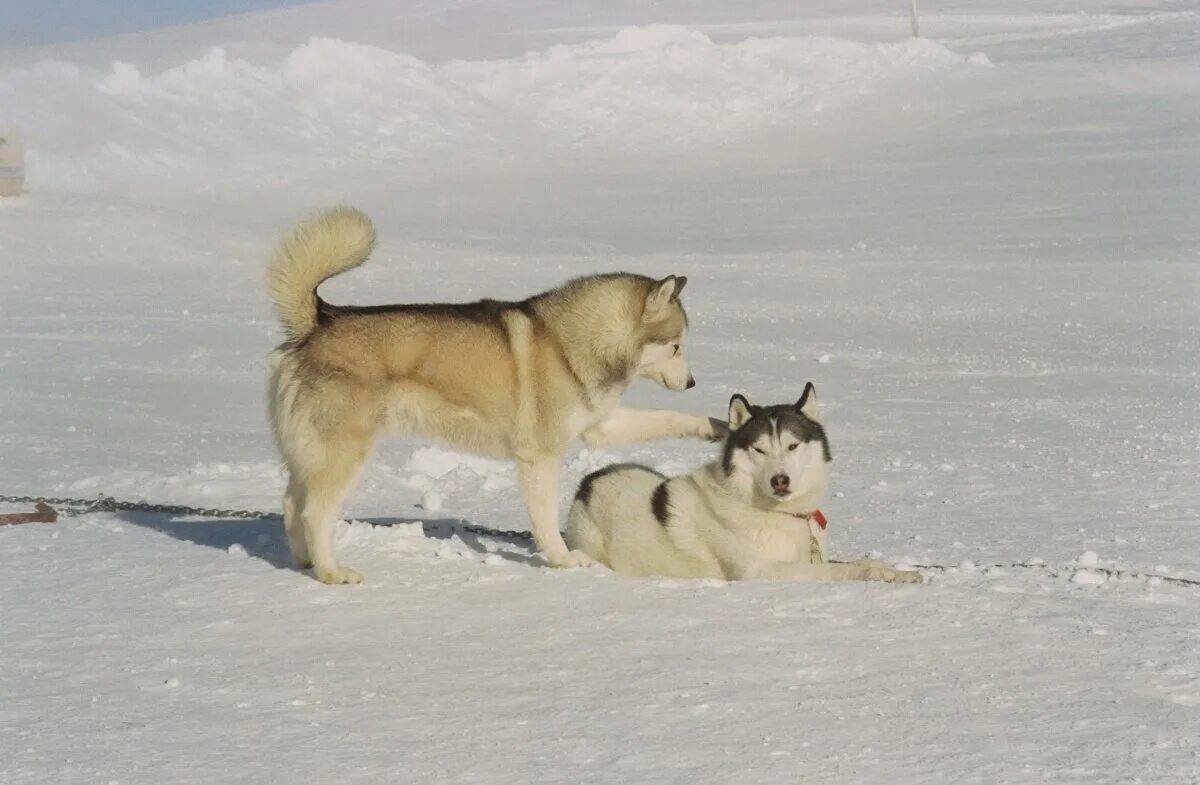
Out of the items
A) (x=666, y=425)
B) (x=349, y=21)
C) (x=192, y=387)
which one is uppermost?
(x=349, y=21)

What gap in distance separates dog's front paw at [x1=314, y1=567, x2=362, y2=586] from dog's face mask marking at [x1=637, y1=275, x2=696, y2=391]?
1514 millimetres

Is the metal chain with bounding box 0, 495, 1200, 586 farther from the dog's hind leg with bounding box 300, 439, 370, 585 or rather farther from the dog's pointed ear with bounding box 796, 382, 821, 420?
the dog's pointed ear with bounding box 796, 382, 821, 420

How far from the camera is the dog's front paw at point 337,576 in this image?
554cm

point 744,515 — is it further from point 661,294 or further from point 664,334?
point 661,294

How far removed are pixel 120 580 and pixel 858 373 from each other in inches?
279

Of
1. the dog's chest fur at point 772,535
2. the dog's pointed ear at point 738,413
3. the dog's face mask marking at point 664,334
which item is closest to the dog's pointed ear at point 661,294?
the dog's face mask marking at point 664,334

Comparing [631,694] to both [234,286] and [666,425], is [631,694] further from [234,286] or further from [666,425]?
[234,286]

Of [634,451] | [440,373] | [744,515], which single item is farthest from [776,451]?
[634,451]

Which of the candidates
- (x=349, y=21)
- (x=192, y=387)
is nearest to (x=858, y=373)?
(x=192, y=387)

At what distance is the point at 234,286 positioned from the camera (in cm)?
1688

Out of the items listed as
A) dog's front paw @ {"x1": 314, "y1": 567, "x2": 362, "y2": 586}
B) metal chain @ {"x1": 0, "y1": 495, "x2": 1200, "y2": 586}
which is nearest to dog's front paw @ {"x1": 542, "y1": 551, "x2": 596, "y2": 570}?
dog's front paw @ {"x1": 314, "y1": 567, "x2": 362, "y2": 586}

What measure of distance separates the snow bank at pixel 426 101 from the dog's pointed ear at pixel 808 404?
22.9m

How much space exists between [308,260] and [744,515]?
199cm

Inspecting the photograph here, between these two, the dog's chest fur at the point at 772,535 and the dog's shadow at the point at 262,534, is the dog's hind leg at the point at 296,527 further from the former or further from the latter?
the dog's chest fur at the point at 772,535
